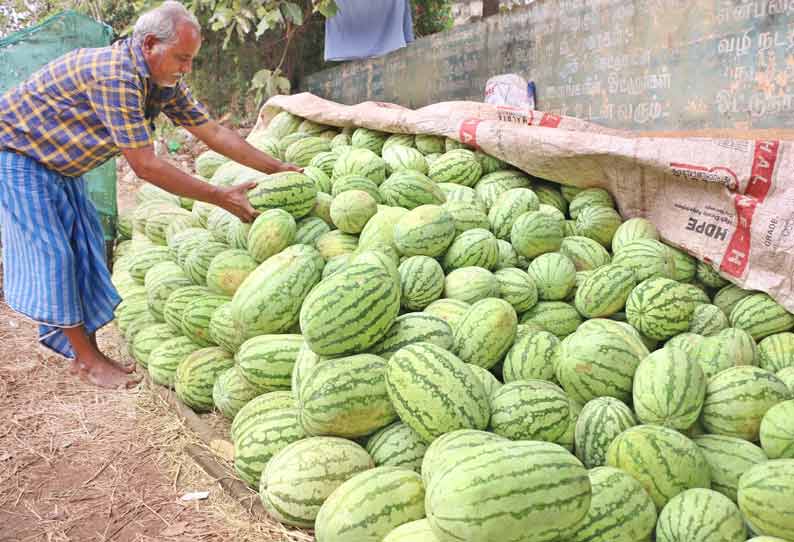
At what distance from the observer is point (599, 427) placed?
2.20 m

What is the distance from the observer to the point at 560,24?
206 inches

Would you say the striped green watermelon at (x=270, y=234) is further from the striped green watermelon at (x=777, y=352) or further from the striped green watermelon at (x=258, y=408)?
the striped green watermelon at (x=777, y=352)

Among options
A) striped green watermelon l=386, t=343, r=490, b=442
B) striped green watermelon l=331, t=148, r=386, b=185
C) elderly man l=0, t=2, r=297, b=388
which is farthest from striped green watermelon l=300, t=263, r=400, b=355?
striped green watermelon l=331, t=148, r=386, b=185

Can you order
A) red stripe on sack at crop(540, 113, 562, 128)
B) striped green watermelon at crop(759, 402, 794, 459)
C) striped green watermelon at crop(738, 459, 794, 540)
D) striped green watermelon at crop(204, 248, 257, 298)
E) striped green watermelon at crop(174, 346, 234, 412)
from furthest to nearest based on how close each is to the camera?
red stripe on sack at crop(540, 113, 562, 128) < striped green watermelon at crop(204, 248, 257, 298) < striped green watermelon at crop(174, 346, 234, 412) < striped green watermelon at crop(759, 402, 794, 459) < striped green watermelon at crop(738, 459, 794, 540)

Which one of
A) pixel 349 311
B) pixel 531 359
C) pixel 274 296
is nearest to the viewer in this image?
pixel 349 311

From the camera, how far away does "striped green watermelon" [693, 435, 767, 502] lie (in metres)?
2.04

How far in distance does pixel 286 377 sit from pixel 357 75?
6026 millimetres

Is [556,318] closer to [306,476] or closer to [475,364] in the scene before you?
[475,364]

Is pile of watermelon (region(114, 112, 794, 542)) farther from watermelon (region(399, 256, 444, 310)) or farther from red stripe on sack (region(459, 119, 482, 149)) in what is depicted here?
red stripe on sack (region(459, 119, 482, 149))

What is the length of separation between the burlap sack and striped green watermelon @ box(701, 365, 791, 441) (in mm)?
705

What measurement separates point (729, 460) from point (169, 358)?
2802mm

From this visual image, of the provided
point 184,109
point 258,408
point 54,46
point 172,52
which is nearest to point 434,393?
point 258,408

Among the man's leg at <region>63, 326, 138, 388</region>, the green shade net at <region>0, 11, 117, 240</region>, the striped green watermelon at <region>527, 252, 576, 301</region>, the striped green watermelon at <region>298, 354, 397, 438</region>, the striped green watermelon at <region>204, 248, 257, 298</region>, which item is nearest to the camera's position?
the striped green watermelon at <region>298, 354, 397, 438</region>

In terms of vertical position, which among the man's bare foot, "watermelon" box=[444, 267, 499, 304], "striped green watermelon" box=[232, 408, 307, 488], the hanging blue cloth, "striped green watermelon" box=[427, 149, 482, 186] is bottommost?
the man's bare foot
